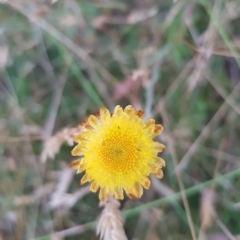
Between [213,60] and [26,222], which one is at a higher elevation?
[213,60]

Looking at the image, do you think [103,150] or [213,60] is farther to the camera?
[213,60]

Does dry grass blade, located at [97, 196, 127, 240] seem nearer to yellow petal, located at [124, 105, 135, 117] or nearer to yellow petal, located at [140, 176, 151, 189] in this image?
yellow petal, located at [140, 176, 151, 189]

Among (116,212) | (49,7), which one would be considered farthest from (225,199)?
(49,7)

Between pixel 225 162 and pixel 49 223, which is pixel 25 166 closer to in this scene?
pixel 49 223

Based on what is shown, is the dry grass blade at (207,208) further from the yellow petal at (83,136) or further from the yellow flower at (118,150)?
the yellow petal at (83,136)

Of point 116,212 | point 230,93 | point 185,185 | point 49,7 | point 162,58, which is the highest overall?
point 49,7

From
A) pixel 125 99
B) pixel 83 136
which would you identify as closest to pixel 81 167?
pixel 83 136

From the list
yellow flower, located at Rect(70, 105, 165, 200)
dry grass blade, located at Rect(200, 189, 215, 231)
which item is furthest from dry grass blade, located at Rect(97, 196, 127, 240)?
dry grass blade, located at Rect(200, 189, 215, 231)

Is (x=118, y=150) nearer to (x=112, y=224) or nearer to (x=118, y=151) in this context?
(x=118, y=151)
